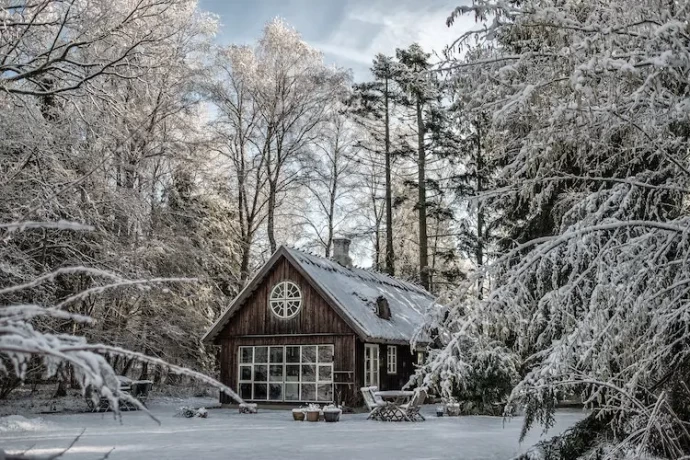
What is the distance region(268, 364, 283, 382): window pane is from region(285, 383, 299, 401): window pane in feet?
1.07

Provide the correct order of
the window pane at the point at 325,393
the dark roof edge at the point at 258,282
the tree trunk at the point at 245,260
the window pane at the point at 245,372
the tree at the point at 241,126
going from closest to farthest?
the dark roof edge at the point at 258,282
the window pane at the point at 325,393
the window pane at the point at 245,372
the tree at the point at 241,126
the tree trunk at the point at 245,260

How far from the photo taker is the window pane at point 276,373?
1928cm

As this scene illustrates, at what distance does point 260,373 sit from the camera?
19.6m

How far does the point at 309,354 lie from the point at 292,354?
1.94 feet

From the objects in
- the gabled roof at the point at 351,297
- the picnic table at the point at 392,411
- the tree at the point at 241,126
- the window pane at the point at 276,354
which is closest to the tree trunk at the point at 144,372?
the gabled roof at the point at 351,297

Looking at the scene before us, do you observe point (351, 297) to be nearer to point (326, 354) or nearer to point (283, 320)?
point (326, 354)

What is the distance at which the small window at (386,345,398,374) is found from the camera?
20.5 m

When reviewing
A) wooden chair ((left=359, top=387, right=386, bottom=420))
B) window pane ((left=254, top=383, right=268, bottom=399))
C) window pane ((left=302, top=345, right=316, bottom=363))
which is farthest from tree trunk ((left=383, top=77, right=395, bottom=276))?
wooden chair ((left=359, top=387, right=386, bottom=420))

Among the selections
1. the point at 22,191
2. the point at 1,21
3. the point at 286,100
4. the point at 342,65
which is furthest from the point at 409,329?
the point at 1,21

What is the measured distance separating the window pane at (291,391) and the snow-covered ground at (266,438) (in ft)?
8.23

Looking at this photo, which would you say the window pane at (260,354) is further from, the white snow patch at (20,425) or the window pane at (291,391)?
the white snow patch at (20,425)

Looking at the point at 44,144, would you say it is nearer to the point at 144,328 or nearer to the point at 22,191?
the point at 22,191

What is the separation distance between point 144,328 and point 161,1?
1156cm

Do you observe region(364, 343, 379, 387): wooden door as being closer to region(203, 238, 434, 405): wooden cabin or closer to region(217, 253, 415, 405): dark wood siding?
region(203, 238, 434, 405): wooden cabin
